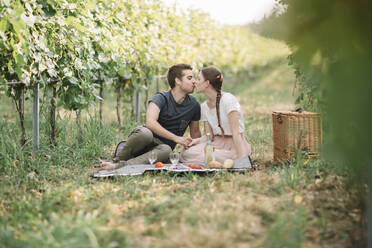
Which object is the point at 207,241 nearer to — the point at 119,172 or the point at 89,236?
the point at 89,236

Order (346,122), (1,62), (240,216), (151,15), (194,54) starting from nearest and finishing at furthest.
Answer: (346,122), (240,216), (1,62), (151,15), (194,54)

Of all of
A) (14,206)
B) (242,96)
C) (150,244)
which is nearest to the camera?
(150,244)

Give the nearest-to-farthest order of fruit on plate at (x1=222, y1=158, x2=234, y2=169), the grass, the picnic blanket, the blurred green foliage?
the blurred green foliage < the grass < the picnic blanket < fruit on plate at (x1=222, y1=158, x2=234, y2=169)

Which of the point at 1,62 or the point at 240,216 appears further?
the point at 1,62

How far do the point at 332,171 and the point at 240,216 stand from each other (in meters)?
0.98

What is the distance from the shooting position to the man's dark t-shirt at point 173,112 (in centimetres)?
439

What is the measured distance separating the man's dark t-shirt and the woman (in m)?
0.21

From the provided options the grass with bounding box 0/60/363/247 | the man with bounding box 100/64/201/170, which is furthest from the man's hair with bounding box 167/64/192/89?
the grass with bounding box 0/60/363/247

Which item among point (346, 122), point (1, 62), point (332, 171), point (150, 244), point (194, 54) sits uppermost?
point (194, 54)

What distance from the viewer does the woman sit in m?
4.04

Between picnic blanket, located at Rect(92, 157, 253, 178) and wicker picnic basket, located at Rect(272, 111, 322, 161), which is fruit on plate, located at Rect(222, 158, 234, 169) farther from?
wicker picnic basket, located at Rect(272, 111, 322, 161)

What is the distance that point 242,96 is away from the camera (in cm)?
1200

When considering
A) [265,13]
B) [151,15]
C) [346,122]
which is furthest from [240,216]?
[151,15]

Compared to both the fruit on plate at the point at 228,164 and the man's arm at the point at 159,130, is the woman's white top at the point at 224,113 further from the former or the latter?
the fruit on plate at the point at 228,164
